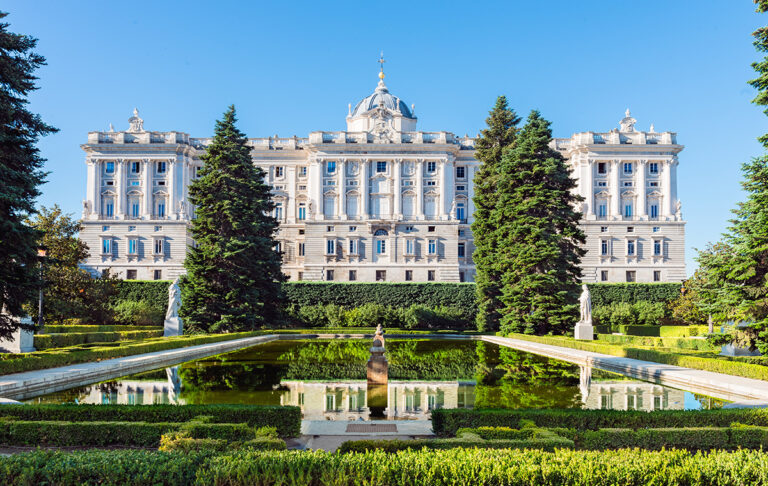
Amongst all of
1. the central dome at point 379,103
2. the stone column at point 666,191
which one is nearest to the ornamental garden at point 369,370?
the stone column at point 666,191

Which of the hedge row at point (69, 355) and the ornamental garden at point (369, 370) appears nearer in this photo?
the ornamental garden at point (369, 370)

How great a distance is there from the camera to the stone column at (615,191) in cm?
6292

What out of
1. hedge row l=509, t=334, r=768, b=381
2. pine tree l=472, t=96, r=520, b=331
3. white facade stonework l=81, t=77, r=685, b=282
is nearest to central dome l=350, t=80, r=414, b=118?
white facade stonework l=81, t=77, r=685, b=282

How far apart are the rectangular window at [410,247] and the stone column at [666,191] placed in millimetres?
26830

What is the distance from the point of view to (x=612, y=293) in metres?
48.4

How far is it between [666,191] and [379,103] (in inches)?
1296

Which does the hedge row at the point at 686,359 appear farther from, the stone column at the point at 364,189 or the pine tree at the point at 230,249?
the stone column at the point at 364,189

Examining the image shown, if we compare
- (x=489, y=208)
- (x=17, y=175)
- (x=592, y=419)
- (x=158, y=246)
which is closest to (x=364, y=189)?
(x=158, y=246)

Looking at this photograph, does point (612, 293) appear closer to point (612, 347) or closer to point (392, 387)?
point (612, 347)

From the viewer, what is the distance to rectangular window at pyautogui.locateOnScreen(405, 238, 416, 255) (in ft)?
197

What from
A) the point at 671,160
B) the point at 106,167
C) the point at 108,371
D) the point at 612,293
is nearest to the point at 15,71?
the point at 108,371

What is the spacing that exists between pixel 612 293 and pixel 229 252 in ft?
104

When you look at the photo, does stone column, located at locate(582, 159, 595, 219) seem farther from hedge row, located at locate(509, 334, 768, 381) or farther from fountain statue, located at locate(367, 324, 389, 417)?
fountain statue, located at locate(367, 324, 389, 417)

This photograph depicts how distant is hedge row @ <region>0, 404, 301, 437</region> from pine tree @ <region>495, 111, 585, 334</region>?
22.0 meters
